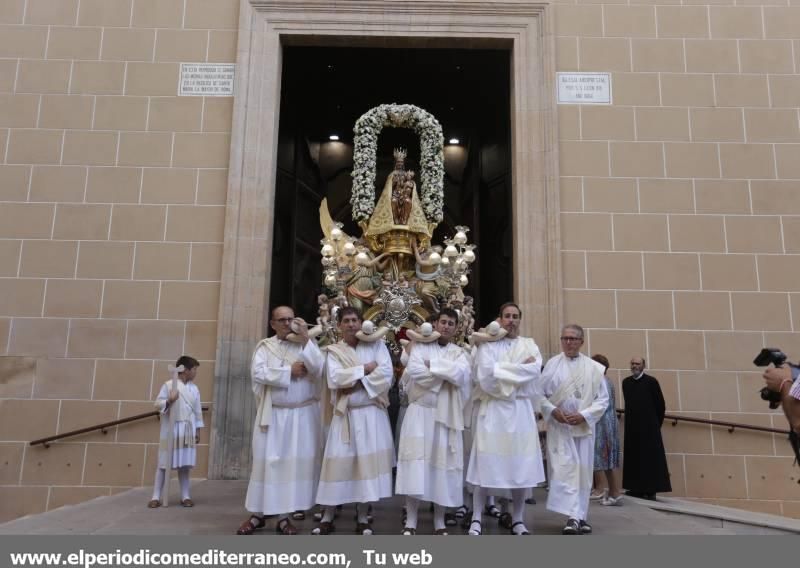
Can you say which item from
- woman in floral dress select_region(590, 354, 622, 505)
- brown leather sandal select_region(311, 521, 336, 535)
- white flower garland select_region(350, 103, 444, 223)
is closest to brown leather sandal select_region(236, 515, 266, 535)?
brown leather sandal select_region(311, 521, 336, 535)

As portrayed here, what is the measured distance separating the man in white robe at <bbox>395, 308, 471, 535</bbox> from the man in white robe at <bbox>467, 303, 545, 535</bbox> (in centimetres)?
15

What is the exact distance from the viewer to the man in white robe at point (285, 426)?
5.20m

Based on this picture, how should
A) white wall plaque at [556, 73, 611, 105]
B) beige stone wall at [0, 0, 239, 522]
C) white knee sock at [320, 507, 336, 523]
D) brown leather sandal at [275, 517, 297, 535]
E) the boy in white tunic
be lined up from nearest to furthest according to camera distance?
brown leather sandal at [275, 517, 297, 535]
white knee sock at [320, 507, 336, 523]
the boy in white tunic
beige stone wall at [0, 0, 239, 522]
white wall plaque at [556, 73, 611, 105]

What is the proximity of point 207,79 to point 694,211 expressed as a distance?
7141 mm

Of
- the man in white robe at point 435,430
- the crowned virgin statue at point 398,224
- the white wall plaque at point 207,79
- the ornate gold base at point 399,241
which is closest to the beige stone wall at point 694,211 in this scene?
the crowned virgin statue at point 398,224

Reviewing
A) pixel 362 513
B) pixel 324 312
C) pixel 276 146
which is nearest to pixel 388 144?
pixel 276 146

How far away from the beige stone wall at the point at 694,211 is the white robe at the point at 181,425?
4938mm

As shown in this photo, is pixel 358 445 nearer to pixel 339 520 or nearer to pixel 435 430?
pixel 435 430

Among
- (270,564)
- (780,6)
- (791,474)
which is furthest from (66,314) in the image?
(780,6)

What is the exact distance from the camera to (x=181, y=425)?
6.96 meters

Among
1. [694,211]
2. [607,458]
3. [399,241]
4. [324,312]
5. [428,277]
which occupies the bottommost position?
[607,458]

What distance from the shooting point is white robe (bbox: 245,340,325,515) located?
5.20 metres

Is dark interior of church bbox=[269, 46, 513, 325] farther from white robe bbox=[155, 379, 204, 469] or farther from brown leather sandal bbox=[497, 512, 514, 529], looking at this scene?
brown leather sandal bbox=[497, 512, 514, 529]

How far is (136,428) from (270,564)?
545cm
